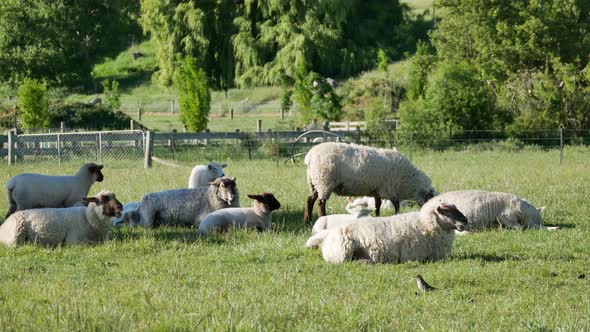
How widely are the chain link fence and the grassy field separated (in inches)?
672

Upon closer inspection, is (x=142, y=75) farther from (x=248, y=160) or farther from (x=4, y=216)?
(x=4, y=216)

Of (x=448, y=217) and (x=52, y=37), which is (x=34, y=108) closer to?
(x=52, y=37)

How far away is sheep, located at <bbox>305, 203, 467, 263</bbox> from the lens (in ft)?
31.4

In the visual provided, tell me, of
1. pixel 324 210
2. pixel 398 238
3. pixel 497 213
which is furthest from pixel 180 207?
pixel 398 238

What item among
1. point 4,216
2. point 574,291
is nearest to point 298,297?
point 574,291

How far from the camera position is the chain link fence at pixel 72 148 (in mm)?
29242

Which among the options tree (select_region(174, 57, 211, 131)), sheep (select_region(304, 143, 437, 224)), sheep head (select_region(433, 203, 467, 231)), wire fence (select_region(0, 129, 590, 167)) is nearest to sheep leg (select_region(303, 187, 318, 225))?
sheep (select_region(304, 143, 437, 224))

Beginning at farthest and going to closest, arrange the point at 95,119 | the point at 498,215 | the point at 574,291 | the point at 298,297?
the point at 95,119, the point at 498,215, the point at 574,291, the point at 298,297

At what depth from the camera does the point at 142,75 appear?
2938 inches

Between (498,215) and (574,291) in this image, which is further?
(498,215)

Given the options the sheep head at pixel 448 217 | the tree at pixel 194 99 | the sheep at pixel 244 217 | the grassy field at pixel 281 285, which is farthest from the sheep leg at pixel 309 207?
the tree at pixel 194 99

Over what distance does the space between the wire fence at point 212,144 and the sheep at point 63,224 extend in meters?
16.3

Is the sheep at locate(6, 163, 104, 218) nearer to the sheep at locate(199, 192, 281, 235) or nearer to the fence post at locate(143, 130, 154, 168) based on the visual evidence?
the sheep at locate(199, 192, 281, 235)

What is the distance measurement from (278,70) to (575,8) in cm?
1963
